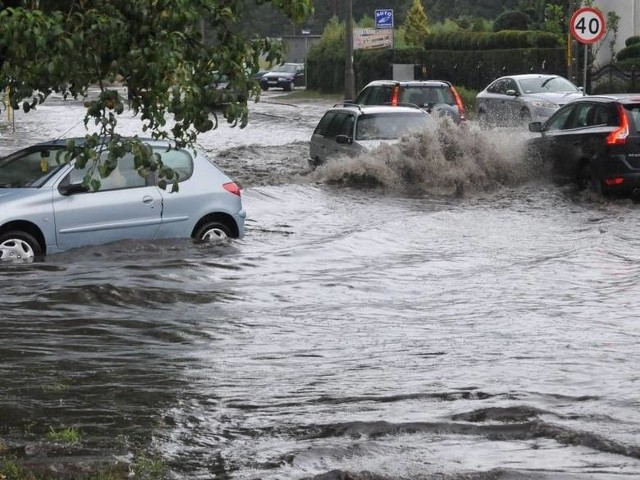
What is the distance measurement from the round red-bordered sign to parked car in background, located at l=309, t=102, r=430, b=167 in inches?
197

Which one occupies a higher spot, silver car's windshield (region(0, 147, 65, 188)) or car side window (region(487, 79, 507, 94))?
silver car's windshield (region(0, 147, 65, 188))

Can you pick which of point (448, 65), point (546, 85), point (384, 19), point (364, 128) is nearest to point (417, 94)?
point (546, 85)

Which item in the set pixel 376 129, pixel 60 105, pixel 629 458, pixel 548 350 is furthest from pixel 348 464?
pixel 60 105

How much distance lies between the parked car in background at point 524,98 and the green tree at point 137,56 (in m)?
22.8

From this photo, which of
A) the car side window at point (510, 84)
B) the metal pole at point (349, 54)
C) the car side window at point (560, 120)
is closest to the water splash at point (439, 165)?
the car side window at point (560, 120)

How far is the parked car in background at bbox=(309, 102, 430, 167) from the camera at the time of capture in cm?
2152

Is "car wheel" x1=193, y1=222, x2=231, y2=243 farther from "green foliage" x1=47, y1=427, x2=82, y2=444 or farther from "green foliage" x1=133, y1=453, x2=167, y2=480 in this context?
"green foliage" x1=133, y1=453, x2=167, y2=480

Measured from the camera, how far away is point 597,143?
62.8ft

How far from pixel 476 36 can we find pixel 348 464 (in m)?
46.0

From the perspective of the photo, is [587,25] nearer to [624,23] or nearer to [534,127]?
[534,127]

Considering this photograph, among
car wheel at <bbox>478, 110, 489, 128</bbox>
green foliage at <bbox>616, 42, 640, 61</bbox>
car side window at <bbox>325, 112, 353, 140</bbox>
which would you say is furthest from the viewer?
green foliage at <bbox>616, 42, 640, 61</bbox>

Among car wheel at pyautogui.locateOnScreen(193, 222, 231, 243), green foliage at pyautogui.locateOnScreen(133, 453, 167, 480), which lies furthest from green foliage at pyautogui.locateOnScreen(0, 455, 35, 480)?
car wheel at pyautogui.locateOnScreen(193, 222, 231, 243)

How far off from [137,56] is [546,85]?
25.4 m

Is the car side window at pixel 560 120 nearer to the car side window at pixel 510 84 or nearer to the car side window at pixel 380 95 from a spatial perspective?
the car side window at pixel 380 95
